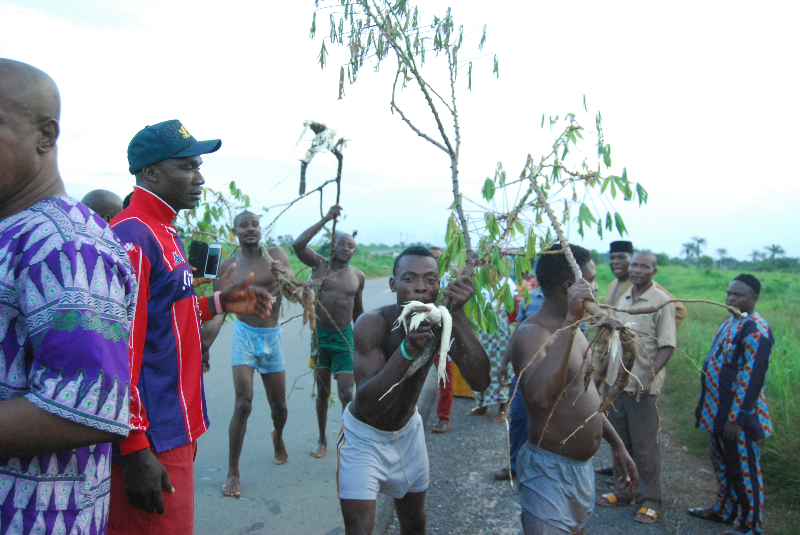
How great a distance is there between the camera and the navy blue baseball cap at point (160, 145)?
7.26 ft

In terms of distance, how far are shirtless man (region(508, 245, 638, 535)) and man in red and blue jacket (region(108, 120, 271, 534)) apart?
1373mm

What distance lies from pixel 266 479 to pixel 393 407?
2.22 meters

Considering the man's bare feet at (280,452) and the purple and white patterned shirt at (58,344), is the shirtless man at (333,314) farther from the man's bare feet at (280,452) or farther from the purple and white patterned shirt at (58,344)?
the purple and white patterned shirt at (58,344)

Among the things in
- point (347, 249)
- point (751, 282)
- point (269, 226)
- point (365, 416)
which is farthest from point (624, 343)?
point (347, 249)

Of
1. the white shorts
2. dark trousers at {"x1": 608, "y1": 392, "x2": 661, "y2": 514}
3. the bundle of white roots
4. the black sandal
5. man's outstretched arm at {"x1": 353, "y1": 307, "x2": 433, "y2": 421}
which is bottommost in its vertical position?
the black sandal

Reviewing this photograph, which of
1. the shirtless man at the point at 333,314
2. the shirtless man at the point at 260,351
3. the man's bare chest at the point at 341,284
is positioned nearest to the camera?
the shirtless man at the point at 260,351

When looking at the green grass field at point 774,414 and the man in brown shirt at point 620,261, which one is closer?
the green grass field at point 774,414

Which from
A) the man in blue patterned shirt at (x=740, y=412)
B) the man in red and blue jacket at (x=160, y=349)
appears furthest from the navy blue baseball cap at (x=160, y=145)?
the man in blue patterned shirt at (x=740, y=412)

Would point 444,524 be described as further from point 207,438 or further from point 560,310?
point 207,438

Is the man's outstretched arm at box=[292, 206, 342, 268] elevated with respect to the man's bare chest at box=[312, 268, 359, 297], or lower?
elevated

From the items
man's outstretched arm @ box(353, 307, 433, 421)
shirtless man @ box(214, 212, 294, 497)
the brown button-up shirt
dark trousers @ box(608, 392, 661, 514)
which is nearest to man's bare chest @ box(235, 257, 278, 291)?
shirtless man @ box(214, 212, 294, 497)

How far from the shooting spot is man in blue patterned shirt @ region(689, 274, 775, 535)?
12.3ft

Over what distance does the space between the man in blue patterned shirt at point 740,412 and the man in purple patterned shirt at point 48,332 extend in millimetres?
3950

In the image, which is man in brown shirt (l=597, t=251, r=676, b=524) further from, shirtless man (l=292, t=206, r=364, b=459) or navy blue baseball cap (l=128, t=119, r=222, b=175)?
navy blue baseball cap (l=128, t=119, r=222, b=175)
